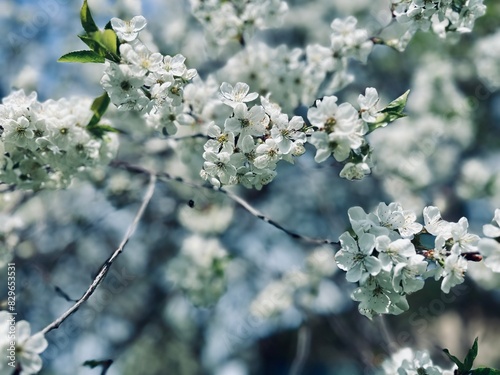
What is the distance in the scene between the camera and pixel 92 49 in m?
1.51

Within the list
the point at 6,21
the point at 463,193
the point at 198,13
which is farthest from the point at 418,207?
the point at 6,21

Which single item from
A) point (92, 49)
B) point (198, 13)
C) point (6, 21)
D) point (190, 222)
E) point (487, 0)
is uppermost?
point (92, 49)

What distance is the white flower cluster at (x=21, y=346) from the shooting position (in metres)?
1.44

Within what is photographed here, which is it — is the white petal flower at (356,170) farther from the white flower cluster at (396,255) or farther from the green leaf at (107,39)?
the green leaf at (107,39)

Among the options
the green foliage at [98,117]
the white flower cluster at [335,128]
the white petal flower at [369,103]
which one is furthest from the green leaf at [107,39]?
the white petal flower at [369,103]

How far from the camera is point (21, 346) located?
4.80ft

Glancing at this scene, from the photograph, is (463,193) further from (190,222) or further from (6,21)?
(6,21)

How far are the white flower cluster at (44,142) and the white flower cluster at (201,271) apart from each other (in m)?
1.20

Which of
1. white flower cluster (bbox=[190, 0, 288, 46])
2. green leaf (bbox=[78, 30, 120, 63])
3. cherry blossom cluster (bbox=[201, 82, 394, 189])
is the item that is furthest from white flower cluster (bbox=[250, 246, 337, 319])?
green leaf (bbox=[78, 30, 120, 63])

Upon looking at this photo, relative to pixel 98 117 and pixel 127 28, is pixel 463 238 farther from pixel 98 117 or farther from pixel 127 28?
pixel 98 117

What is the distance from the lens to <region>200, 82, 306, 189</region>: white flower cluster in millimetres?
1454

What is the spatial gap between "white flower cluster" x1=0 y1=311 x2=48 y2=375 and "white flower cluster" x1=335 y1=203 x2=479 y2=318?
0.98 meters

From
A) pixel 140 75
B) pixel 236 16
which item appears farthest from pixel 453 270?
pixel 236 16

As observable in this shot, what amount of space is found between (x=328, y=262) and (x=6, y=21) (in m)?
4.16
